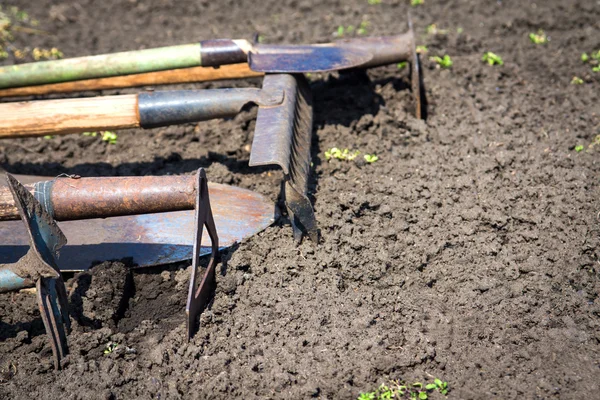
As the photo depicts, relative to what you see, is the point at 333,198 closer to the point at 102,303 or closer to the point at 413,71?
the point at 413,71

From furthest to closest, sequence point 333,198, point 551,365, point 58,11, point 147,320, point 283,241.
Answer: point 58,11, point 333,198, point 283,241, point 147,320, point 551,365

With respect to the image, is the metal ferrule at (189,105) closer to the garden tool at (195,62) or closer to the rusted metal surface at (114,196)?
the garden tool at (195,62)

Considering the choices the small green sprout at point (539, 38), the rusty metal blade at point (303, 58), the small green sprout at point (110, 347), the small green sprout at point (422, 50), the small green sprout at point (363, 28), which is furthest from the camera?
the small green sprout at point (363, 28)

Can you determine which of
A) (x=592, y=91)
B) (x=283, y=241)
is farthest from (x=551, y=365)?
(x=592, y=91)

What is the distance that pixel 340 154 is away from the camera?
3.62 m

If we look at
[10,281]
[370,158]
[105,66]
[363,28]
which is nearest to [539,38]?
[363,28]

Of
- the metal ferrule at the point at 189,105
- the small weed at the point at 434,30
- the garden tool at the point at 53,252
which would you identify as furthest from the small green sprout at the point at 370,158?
the small weed at the point at 434,30

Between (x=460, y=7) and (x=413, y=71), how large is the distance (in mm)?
1695

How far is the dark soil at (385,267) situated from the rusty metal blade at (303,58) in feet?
1.41

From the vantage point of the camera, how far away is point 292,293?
2.85 meters

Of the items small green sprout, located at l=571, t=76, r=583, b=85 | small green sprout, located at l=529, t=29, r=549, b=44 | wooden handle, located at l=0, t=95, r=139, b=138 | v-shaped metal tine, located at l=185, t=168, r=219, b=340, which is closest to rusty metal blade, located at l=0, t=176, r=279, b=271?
v-shaped metal tine, located at l=185, t=168, r=219, b=340

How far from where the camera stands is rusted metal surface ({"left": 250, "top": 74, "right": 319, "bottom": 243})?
2891 millimetres

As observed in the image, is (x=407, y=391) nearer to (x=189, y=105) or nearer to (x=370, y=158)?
(x=370, y=158)

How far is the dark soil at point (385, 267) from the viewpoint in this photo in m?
2.54
